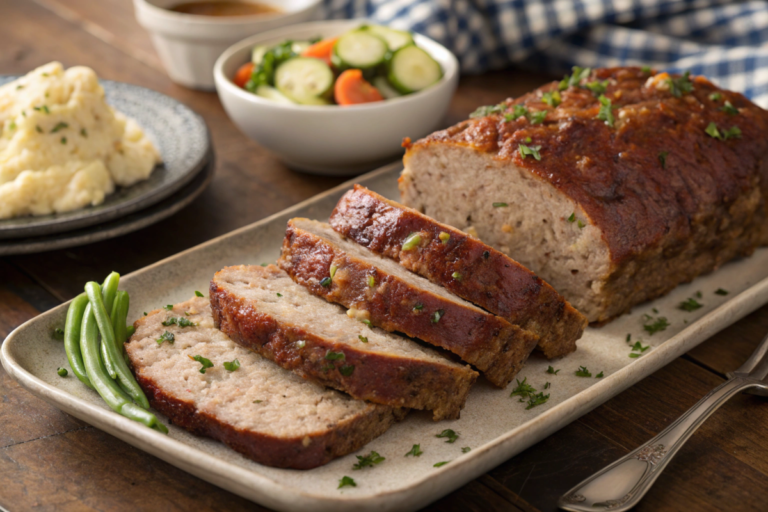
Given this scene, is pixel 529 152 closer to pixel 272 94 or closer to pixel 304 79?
pixel 304 79

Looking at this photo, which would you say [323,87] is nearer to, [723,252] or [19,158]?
[19,158]

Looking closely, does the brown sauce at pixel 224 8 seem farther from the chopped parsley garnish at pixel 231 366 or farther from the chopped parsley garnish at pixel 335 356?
the chopped parsley garnish at pixel 335 356

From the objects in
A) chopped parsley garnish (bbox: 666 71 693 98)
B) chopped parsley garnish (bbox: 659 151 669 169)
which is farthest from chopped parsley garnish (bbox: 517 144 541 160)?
chopped parsley garnish (bbox: 666 71 693 98)

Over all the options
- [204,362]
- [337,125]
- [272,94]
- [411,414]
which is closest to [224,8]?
[272,94]

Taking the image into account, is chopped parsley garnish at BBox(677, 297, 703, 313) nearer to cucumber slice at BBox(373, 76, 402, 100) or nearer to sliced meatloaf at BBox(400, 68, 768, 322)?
sliced meatloaf at BBox(400, 68, 768, 322)

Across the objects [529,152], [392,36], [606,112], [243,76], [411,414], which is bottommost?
[411,414]

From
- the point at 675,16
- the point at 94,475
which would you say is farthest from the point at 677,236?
the point at 675,16

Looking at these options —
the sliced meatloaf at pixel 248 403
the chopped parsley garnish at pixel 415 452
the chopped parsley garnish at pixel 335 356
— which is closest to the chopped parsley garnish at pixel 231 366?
the sliced meatloaf at pixel 248 403
